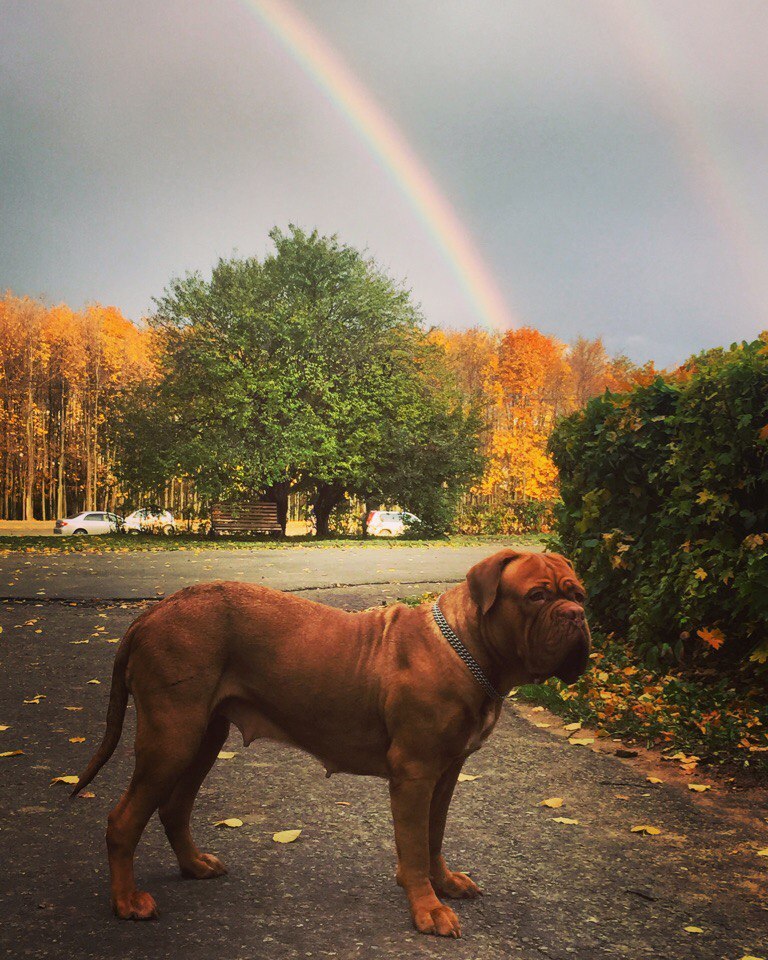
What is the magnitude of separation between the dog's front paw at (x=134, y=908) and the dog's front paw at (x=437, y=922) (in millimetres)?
930

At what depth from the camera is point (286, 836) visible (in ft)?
12.6

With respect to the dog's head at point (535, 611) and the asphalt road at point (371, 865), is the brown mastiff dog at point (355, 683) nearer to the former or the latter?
the dog's head at point (535, 611)

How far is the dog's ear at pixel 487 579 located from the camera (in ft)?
9.69

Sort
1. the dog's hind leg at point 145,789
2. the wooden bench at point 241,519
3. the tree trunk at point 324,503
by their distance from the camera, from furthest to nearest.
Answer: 1. the tree trunk at point 324,503
2. the wooden bench at point 241,519
3. the dog's hind leg at point 145,789

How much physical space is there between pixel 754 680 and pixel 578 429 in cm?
331

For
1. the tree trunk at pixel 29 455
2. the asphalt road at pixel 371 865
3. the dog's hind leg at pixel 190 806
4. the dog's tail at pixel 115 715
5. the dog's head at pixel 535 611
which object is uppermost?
the tree trunk at pixel 29 455

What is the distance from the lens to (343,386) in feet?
99.8

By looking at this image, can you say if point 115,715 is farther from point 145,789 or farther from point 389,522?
point 389,522

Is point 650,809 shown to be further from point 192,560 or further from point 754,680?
point 192,560

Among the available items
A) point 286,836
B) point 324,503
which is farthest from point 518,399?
point 286,836

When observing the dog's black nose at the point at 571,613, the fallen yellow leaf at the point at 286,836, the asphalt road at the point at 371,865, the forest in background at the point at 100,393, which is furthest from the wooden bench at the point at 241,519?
the dog's black nose at the point at 571,613

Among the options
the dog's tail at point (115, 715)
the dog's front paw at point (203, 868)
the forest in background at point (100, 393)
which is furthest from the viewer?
the forest in background at point (100, 393)

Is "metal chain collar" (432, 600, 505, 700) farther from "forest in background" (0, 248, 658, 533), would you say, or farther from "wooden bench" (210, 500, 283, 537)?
"forest in background" (0, 248, 658, 533)

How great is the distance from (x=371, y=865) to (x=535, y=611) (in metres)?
1.44
